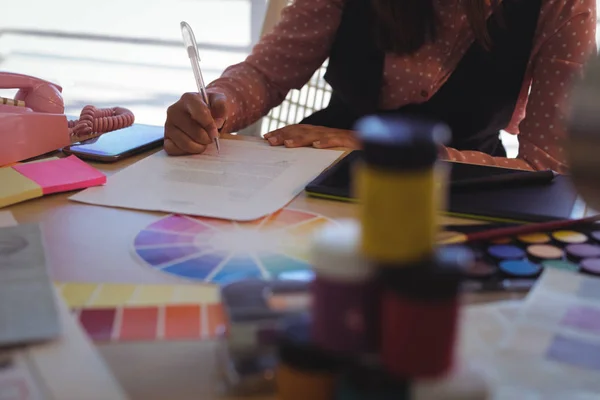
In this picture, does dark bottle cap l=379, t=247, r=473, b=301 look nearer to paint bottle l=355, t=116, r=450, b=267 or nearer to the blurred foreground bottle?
paint bottle l=355, t=116, r=450, b=267

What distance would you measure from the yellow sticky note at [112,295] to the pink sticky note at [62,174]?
226mm

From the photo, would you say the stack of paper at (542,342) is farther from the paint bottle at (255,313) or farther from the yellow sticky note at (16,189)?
the yellow sticky note at (16,189)

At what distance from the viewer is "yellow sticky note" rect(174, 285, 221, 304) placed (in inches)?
17.5

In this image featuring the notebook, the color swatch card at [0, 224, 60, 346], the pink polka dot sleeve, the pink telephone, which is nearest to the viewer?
the color swatch card at [0, 224, 60, 346]

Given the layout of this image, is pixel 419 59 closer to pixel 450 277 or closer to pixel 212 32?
pixel 450 277

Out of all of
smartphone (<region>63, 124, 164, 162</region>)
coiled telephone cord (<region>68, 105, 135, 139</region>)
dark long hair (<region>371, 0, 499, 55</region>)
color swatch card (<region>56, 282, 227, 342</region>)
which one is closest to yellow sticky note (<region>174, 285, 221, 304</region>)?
color swatch card (<region>56, 282, 227, 342</region>)

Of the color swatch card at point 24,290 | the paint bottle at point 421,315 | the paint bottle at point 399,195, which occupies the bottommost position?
the color swatch card at point 24,290

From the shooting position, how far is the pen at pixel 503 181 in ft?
2.14

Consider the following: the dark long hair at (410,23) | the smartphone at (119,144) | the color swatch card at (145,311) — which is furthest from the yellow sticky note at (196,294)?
the dark long hair at (410,23)

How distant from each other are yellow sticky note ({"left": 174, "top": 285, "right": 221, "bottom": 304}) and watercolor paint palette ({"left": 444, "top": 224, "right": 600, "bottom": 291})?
→ 0.17 metres

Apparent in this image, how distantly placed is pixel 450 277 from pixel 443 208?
13.6 inches

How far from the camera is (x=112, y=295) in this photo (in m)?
0.45

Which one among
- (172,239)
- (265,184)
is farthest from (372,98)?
(172,239)

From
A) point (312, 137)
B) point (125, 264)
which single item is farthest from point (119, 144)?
point (125, 264)
